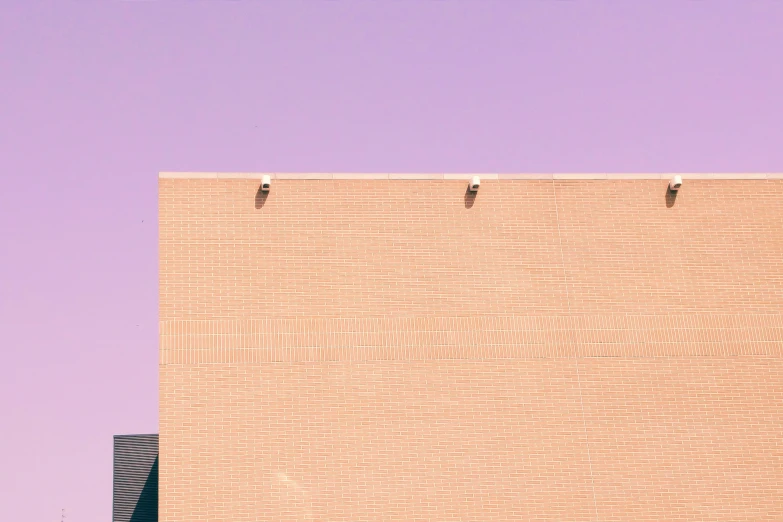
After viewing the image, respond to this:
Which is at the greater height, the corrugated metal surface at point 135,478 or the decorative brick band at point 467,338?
the decorative brick band at point 467,338

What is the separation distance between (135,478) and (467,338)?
48.8ft

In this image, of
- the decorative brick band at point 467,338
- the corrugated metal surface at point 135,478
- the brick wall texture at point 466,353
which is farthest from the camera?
the corrugated metal surface at point 135,478

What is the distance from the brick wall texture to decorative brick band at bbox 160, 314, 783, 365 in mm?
45

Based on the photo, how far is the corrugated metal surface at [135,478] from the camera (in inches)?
1276

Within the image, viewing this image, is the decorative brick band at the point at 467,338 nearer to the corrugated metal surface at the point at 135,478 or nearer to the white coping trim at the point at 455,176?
the white coping trim at the point at 455,176

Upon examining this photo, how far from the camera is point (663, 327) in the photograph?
23.6 metres

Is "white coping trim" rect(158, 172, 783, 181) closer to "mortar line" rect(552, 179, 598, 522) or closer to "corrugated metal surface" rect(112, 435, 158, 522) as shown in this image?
"mortar line" rect(552, 179, 598, 522)

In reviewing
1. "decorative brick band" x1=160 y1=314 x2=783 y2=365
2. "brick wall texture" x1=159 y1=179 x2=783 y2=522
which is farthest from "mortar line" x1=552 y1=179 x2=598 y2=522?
"decorative brick band" x1=160 y1=314 x2=783 y2=365

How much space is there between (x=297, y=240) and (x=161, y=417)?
488cm

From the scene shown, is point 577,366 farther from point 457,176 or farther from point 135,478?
point 135,478

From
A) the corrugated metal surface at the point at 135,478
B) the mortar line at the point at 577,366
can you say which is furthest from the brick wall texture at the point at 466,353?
the corrugated metal surface at the point at 135,478

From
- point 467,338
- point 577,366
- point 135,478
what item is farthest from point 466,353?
point 135,478

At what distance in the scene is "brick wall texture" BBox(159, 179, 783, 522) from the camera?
71.4 feet

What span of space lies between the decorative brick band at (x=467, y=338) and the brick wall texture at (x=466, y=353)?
4cm
